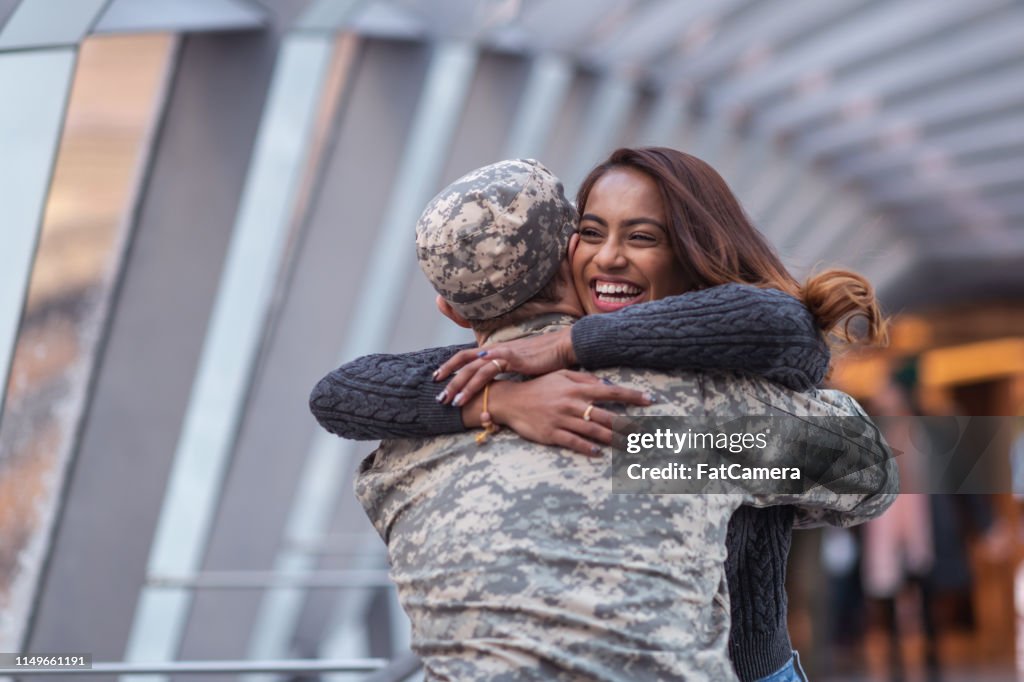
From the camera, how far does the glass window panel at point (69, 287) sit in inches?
203

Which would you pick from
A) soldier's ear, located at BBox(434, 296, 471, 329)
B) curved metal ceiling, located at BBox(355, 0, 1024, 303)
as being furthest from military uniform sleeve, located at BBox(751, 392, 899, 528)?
curved metal ceiling, located at BBox(355, 0, 1024, 303)

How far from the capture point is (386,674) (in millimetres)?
3037

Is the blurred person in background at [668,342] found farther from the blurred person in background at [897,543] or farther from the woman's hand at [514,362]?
the blurred person in background at [897,543]

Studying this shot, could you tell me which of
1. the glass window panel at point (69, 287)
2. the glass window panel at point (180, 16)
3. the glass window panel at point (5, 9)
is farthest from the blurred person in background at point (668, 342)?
the glass window panel at point (180, 16)

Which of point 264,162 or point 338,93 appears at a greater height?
point 338,93

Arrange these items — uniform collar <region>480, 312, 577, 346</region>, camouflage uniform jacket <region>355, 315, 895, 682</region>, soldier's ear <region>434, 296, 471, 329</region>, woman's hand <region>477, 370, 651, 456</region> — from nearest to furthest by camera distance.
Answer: camouflage uniform jacket <region>355, 315, 895, 682</region>, woman's hand <region>477, 370, 651, 456</region>, uniform collar <region>480, 312, 577, 346</region>, soldier's ear <region>434, 296, 471, 329</region>

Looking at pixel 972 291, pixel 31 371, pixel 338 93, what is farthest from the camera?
pixel 972 291

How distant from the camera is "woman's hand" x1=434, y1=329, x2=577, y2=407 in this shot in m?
2.12

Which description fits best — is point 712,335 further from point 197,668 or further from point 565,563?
point 197,668

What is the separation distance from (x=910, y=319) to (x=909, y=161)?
401 inches

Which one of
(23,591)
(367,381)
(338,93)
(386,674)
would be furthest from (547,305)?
(338,93)

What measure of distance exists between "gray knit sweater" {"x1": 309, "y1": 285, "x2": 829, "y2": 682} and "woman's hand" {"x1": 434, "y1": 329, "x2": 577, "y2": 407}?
0.11 feet

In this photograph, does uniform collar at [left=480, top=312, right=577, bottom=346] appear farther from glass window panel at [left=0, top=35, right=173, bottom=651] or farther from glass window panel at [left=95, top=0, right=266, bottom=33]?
glass window panel at [left=95, top=0, right=266, bottom=33]

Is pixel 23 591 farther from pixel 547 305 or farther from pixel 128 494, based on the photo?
pixel 547 305
